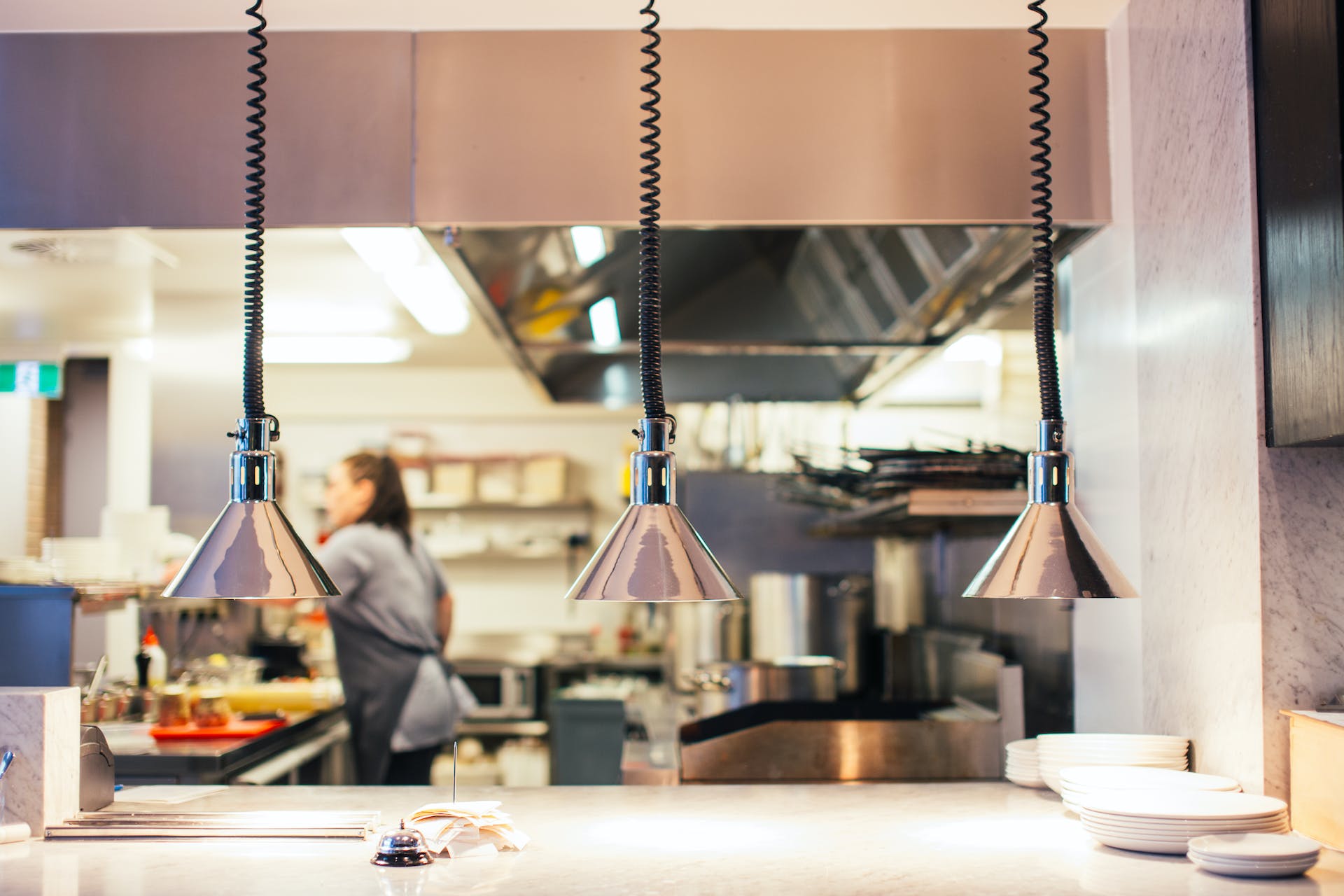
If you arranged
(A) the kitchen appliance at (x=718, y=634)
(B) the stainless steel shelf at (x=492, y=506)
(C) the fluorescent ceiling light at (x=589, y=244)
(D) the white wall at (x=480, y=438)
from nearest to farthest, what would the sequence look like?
(C) the fluorescent ceiling light at (x=589, y=244) → (A) the kitchen appliance at (x=718, y=634) → (B) the stainless steel shelf at (x=492, y=506) → (D) the white wall at (x=480, y=438)

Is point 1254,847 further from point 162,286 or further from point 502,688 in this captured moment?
point 502,688

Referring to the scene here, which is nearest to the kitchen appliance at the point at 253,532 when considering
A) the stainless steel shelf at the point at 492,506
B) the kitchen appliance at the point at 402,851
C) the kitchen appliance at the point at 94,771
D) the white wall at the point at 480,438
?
the kitchen appliance at the point at 402,851

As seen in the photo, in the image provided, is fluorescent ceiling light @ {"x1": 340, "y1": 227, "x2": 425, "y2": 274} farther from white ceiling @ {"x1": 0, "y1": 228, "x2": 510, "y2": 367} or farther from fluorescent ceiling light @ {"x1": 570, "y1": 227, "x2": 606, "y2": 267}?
fluorescent ceiling light @ {"x1": 570, "y1": 227, "x2": 606, "y2": 267}

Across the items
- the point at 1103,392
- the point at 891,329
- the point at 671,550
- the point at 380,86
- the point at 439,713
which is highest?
the point at 380,86

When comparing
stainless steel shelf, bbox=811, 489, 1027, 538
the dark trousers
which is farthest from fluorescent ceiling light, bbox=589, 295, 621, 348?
the dark trousers

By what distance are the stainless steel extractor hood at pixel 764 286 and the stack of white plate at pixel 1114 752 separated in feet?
3.73

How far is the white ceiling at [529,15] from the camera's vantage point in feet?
8.37

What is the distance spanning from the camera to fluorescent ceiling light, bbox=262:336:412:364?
5395 mm

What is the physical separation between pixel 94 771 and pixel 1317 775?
6.91ft

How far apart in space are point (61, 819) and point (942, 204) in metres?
2.15

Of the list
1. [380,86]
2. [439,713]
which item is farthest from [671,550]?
[439,713]

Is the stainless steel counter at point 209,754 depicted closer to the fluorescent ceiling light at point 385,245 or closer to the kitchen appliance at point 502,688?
the fluorescent ceiling light at point 385,245

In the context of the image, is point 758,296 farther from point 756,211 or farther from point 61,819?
point 61,819

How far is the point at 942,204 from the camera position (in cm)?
266
